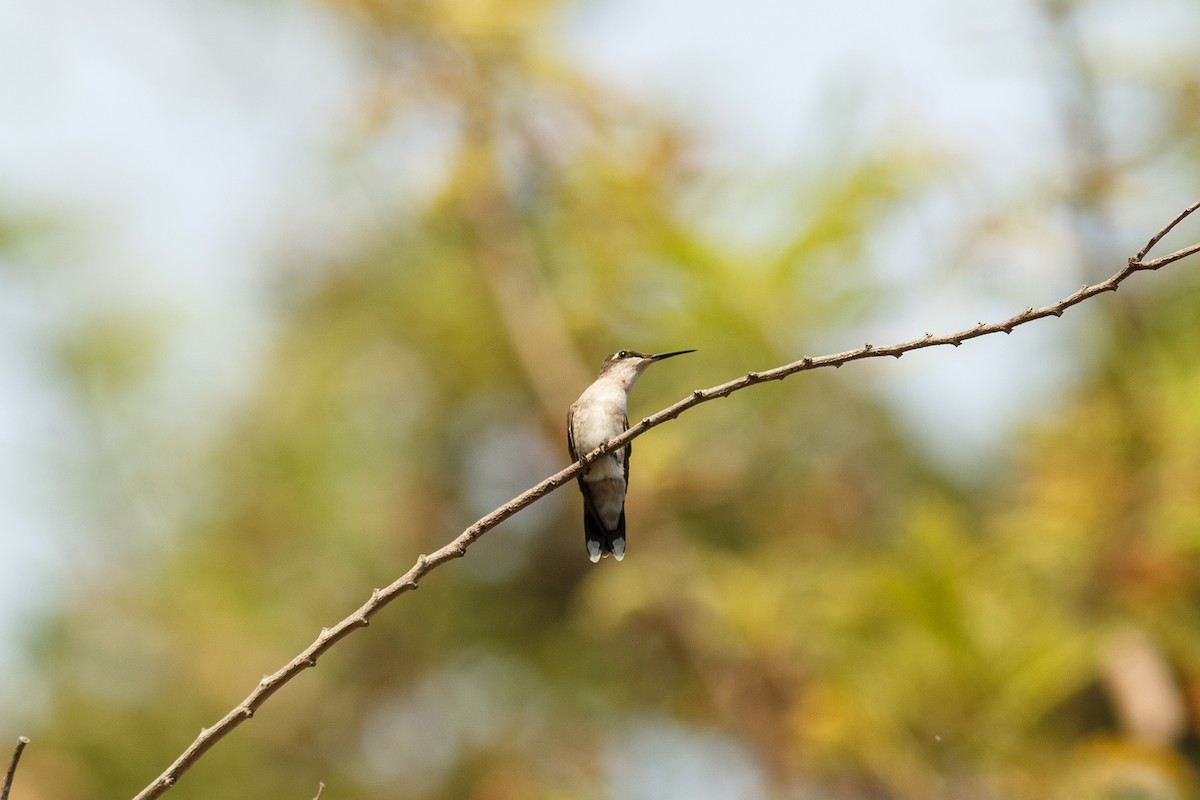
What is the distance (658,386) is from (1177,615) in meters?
3.93

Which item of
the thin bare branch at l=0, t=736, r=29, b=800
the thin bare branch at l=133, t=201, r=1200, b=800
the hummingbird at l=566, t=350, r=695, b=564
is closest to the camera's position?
the thin bare branch at l=0, t=736, r=29, b=800

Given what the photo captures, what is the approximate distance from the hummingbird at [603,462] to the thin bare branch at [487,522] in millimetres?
2342

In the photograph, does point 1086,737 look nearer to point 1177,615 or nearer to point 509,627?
point 1177,615

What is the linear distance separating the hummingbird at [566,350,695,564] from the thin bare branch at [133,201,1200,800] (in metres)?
2.34

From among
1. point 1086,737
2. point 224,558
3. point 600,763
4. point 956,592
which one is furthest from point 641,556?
point 224,558

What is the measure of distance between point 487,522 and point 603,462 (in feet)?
8.69

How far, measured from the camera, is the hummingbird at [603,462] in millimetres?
5039

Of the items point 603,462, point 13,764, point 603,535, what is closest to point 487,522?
point 13,764

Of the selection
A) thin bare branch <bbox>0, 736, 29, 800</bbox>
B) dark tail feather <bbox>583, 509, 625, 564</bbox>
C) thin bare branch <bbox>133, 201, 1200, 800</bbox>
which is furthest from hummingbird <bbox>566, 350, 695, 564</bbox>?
thin bare branch <bbox>0, 736, 29, 800</bbox>

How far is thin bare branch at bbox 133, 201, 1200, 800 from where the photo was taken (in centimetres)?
231

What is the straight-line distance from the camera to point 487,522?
8.01 ft

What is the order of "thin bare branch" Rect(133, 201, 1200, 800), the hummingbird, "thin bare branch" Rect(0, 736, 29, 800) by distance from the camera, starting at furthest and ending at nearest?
1. the hummingbird
2. "thin bare branch" Rect(133, 201, 1200, 800)
3. "thin bare branch" Rect(0, 736, 29, 800)

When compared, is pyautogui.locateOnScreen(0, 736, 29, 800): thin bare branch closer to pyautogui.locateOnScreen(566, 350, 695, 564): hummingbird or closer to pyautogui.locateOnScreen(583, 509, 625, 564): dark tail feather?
pyautogui.locateOnScreen(566, 350, 695, 564): hummingbird

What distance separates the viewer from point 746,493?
9.80m
